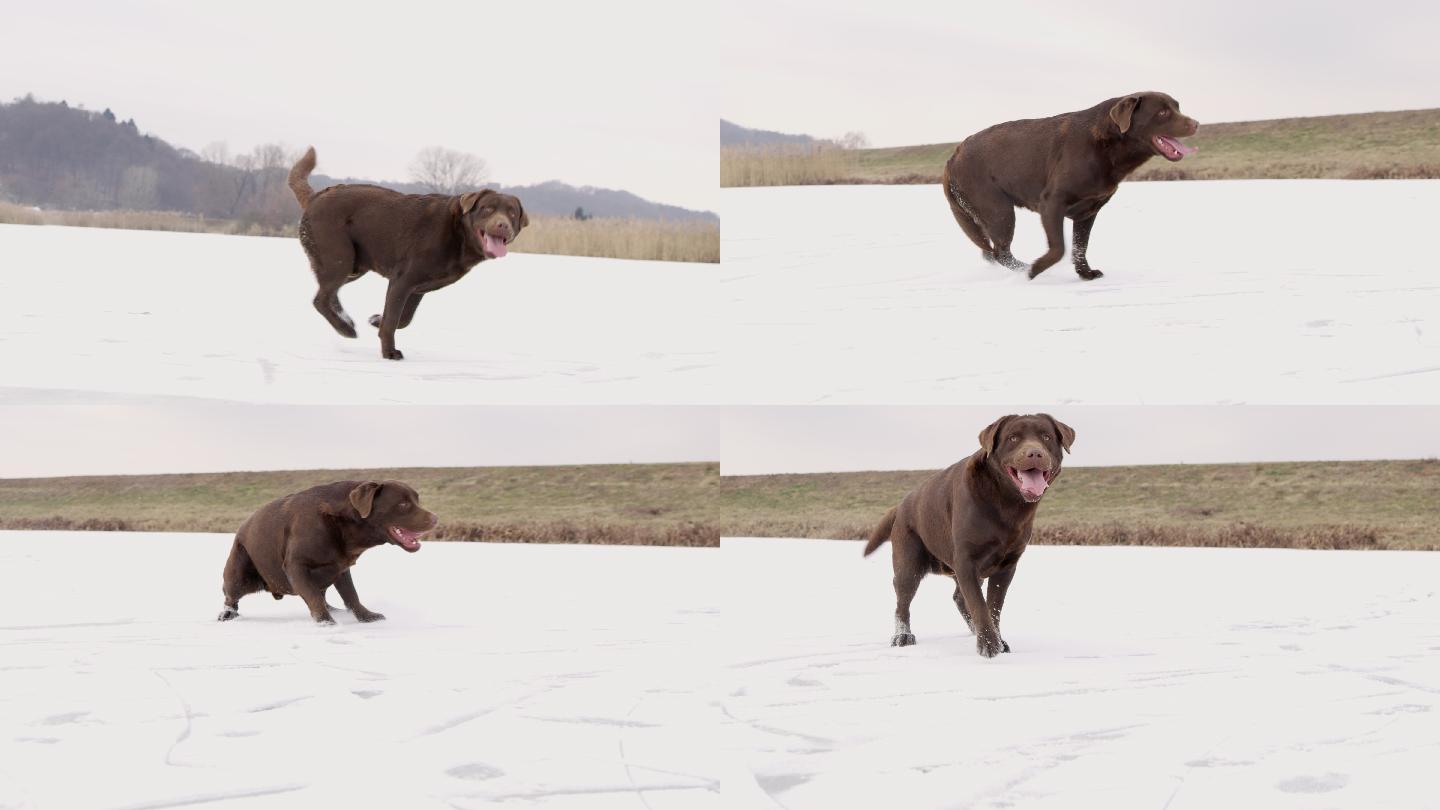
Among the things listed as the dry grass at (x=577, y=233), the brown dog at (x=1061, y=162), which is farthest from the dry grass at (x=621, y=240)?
the brown dog at (x=1061, y=162)

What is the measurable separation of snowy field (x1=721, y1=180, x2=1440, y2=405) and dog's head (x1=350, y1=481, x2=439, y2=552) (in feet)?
6.71

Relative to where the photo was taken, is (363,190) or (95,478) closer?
(363,190)

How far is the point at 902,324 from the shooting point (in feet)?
25.0

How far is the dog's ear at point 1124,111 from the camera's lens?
6.95m

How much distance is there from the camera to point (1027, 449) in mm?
5008

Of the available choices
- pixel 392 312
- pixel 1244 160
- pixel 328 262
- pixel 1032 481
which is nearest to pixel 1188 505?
pixel 1244 160

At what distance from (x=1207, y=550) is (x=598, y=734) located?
7.95 m

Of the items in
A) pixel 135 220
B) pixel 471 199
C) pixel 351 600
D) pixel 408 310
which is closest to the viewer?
pixel 351 600

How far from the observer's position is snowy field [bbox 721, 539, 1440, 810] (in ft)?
11.4

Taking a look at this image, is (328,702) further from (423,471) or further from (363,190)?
(423,471)

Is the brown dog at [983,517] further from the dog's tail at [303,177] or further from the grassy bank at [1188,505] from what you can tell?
the grassy bank at [1188,505]

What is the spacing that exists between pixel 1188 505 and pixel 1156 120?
20.0 ft

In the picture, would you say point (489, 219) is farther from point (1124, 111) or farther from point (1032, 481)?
point (1124, 111)

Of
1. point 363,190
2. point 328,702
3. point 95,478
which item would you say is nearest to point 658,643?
point 328,702
